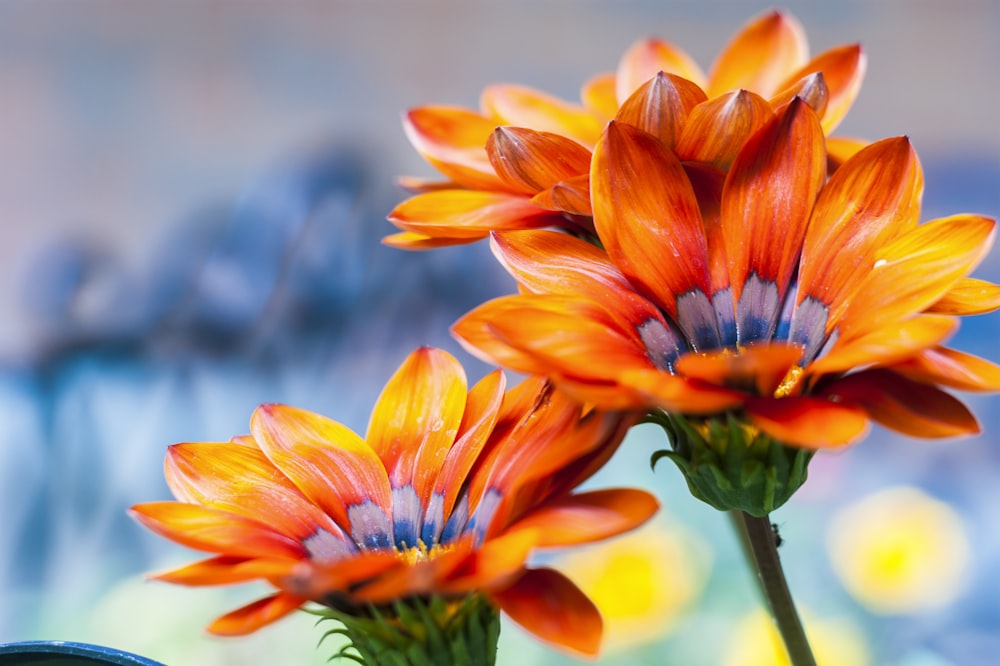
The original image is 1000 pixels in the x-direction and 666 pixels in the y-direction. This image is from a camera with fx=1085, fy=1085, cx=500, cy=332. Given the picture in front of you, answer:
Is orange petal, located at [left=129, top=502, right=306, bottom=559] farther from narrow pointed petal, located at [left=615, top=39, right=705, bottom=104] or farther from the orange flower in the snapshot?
narrow pointed petal, located at [left=615, top=39, right=705, bottom=104]

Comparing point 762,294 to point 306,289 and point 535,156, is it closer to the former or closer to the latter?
point 535,156

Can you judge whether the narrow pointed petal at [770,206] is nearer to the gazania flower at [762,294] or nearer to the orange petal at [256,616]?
the gazania flower at [762,294]

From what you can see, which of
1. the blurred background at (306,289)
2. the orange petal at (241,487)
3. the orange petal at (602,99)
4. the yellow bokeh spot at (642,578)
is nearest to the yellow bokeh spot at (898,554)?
the blurred background at (306,289)

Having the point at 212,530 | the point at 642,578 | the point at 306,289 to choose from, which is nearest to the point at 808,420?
the point at 212,530

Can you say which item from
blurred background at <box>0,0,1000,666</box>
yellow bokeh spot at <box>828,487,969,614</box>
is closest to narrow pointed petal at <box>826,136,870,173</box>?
blurred background at <box>0,0,1000,666</box>

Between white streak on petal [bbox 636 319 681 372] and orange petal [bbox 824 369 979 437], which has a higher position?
white streak on petal [bbox 636 319 681 372]

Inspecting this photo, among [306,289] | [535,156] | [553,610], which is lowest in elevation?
[553,610]

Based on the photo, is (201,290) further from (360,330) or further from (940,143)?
(940,143)
